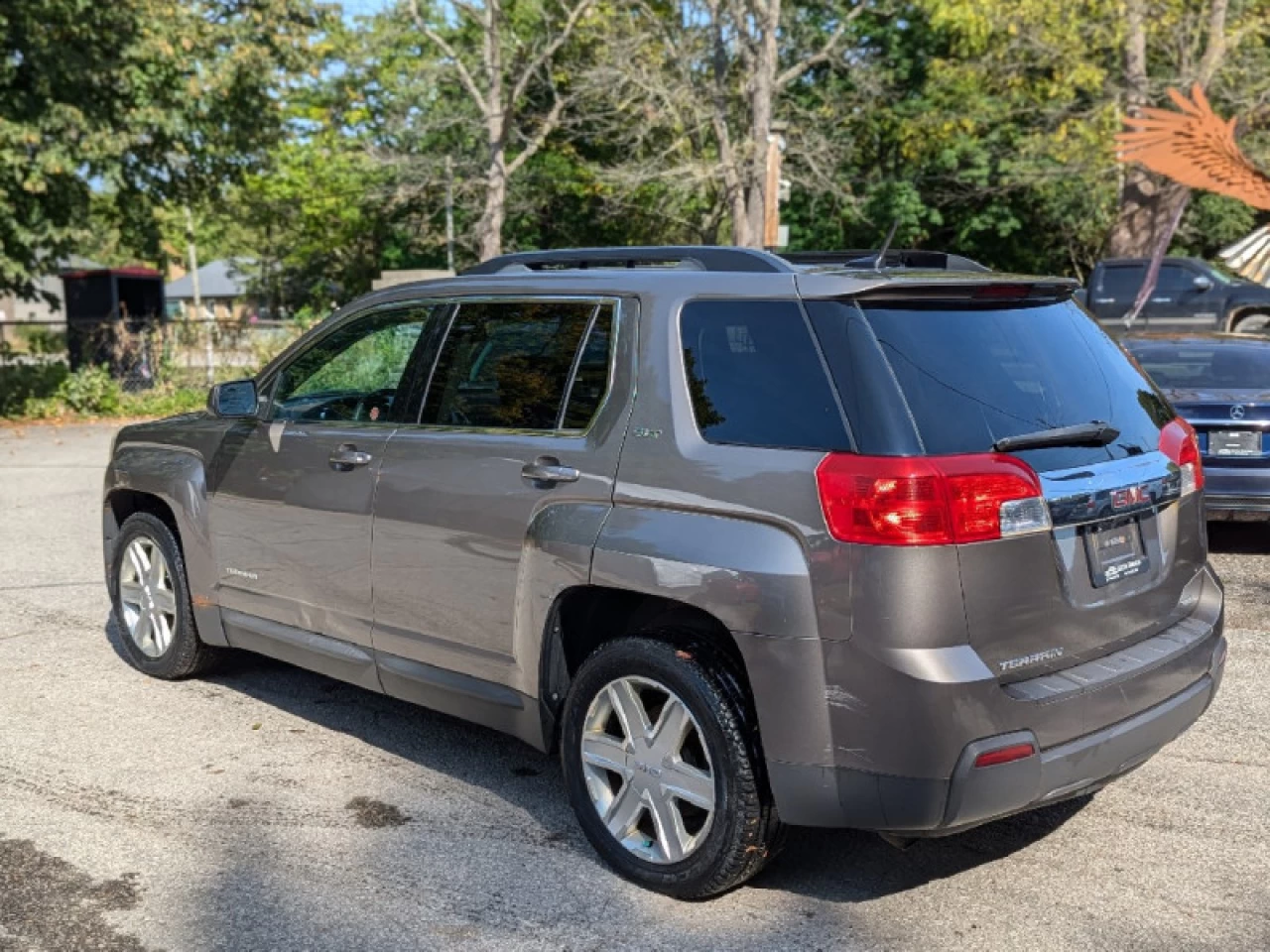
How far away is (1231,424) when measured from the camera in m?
8.13

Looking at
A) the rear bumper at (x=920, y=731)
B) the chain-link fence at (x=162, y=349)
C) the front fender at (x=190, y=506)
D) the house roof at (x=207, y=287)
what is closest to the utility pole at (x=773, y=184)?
the chain-link fence at (x=162, y=349)

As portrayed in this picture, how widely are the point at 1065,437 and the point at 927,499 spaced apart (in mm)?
557

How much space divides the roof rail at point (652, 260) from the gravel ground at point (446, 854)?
1804 mm

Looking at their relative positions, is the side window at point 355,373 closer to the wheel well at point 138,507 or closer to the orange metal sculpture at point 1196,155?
the wheel well at point 138,507

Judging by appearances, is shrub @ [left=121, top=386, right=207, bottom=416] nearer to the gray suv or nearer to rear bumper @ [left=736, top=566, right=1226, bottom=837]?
the gray suv

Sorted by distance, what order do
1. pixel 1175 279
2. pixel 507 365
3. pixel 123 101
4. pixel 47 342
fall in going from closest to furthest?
pixel 507 365, pixel 123 101, pixel 1175 279, pixel 47 342

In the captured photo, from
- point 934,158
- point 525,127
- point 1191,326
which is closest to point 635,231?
point 525,127

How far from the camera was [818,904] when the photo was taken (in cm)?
372

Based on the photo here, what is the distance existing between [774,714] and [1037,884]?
107 cm

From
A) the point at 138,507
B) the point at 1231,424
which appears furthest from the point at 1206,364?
the point at 138,507

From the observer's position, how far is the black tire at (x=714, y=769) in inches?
139

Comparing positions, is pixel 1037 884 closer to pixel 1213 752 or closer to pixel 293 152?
pixel 1213 752

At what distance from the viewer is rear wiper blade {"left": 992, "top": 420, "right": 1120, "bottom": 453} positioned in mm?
3406

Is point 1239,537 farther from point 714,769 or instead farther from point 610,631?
point 714,769
